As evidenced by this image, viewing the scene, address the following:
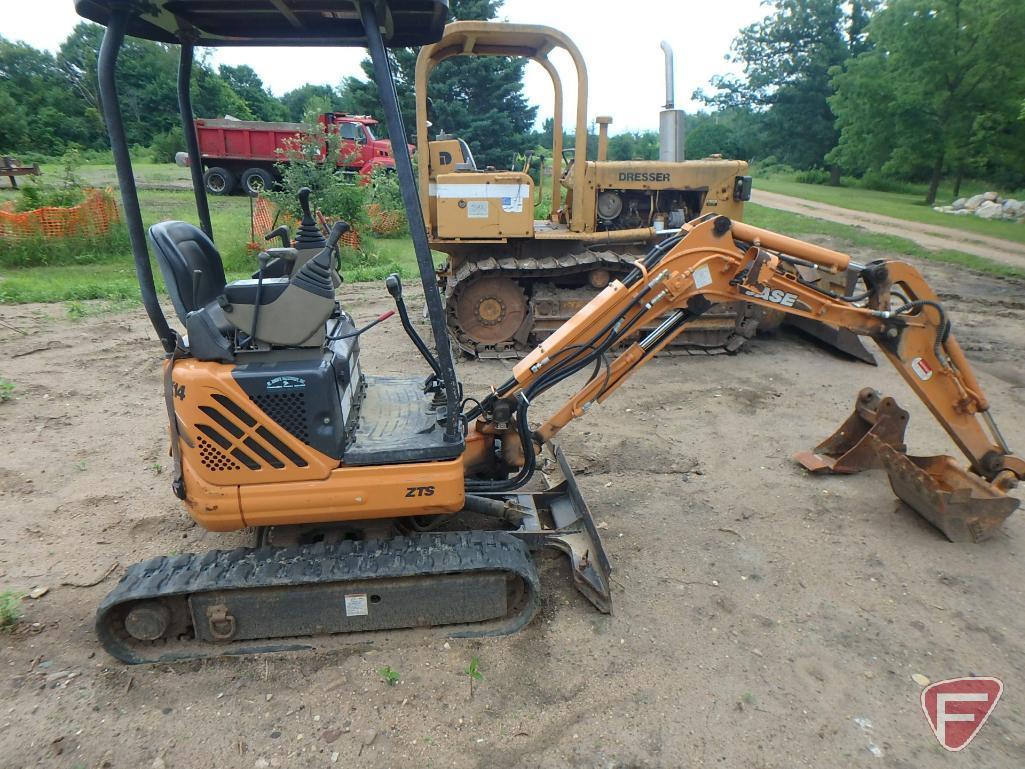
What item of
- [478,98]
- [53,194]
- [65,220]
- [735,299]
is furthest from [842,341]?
[478,98]

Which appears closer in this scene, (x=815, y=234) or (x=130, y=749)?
(x=130, y=749)

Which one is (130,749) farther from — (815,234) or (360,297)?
(815,234)

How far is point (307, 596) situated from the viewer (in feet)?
10.7

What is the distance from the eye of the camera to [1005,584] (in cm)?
386

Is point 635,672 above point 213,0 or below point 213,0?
below

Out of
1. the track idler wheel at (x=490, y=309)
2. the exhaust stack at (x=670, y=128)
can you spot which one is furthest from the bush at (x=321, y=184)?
the exhaust stack at (x=670, y=128)

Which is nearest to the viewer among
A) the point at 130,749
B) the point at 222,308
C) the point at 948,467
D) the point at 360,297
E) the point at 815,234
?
the point at 130,749

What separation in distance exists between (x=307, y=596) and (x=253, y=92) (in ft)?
160

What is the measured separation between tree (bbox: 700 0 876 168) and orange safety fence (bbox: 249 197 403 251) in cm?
3002

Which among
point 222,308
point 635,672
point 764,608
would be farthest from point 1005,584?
point 222,308

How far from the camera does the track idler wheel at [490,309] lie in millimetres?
8016

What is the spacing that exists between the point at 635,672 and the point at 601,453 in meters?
2.42

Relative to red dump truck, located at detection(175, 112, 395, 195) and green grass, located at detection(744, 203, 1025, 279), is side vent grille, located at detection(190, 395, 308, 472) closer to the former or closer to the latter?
green grass, located at detection(744, 203, 1025, 279)

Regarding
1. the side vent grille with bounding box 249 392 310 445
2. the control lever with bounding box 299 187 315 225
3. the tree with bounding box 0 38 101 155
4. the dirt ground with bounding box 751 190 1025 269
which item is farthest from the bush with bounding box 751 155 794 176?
the side vent grille with bounding box 249 392 310 445
